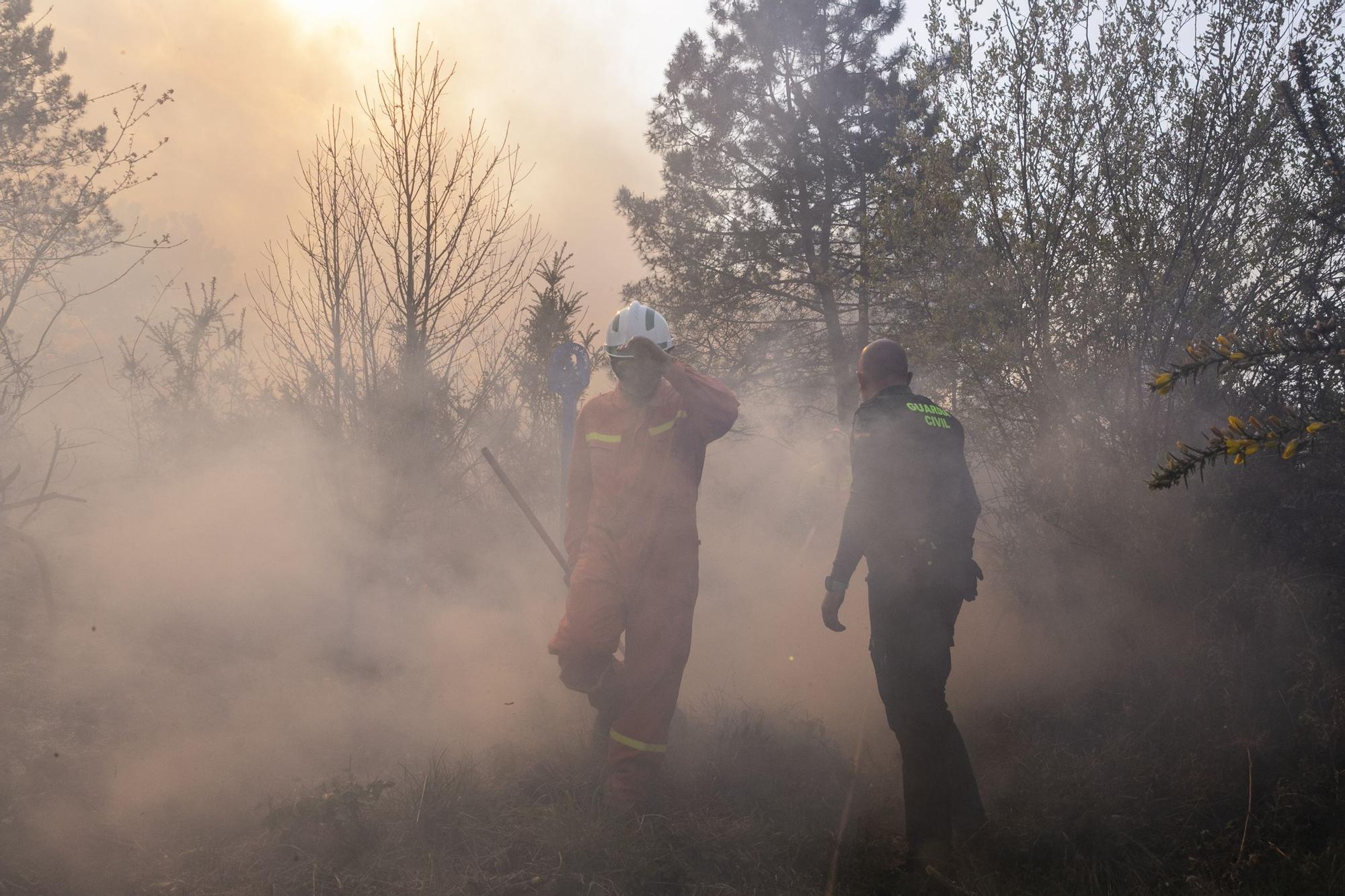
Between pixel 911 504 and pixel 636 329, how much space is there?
1.65 meters

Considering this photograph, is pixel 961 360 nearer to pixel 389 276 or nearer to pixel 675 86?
pixel 389 276

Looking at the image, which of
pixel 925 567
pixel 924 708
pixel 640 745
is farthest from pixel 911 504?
pixel 640 745

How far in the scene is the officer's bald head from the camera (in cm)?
404

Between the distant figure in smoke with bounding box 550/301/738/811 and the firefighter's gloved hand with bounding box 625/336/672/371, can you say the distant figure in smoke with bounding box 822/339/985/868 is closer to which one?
the distant figure in smoke with bounding box 550/301/738/811

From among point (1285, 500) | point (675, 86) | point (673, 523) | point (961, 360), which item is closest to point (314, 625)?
point (673, 523)

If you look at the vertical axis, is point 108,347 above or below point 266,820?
above

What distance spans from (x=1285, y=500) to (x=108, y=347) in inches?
1122

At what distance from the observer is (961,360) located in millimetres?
5789

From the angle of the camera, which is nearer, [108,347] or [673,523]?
[673,523]

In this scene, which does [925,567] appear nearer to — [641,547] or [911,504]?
[911,504]

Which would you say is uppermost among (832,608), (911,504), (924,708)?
(911,504)

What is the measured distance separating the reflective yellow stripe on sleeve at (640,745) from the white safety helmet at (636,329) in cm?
184

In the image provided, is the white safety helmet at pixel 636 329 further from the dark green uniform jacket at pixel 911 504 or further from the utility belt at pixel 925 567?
the utility belt at pixel 925 567

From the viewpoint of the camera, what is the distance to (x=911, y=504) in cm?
380
